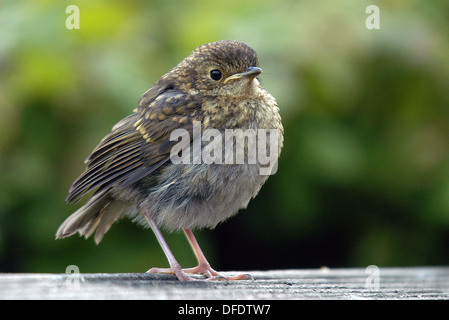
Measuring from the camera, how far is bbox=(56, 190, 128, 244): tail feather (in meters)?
3.91

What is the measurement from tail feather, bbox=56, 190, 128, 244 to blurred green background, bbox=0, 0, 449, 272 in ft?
1.05

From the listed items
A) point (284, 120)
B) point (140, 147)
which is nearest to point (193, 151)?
point (140, 147)

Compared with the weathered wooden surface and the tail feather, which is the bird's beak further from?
the weathered wooden surface

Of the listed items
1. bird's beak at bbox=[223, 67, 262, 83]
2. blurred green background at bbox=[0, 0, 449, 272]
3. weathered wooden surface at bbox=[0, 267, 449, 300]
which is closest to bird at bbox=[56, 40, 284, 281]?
bird's beak at bbox=[223, 67, 262, 83]

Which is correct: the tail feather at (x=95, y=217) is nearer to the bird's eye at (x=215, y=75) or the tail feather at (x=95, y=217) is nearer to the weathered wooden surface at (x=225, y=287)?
the weathered wooden surface at (x=225, y=287)

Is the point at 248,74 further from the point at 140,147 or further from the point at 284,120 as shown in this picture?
the point at 284,120

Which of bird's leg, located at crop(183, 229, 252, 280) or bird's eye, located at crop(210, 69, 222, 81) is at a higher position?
bird's eye, located at crop(210, 69, 222, 81)

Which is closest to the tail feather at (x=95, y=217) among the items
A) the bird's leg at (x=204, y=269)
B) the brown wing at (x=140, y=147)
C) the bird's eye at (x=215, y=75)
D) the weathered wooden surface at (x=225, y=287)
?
the brown wing at (x=140, y=147)

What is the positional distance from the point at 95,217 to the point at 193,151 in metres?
0.91

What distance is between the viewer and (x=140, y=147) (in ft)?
12.4

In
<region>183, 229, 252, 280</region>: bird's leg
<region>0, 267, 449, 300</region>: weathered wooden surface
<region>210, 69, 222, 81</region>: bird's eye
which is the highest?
<region>210, 69, 222, 81</region>: bird's eye

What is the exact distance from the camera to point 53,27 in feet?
15.0
